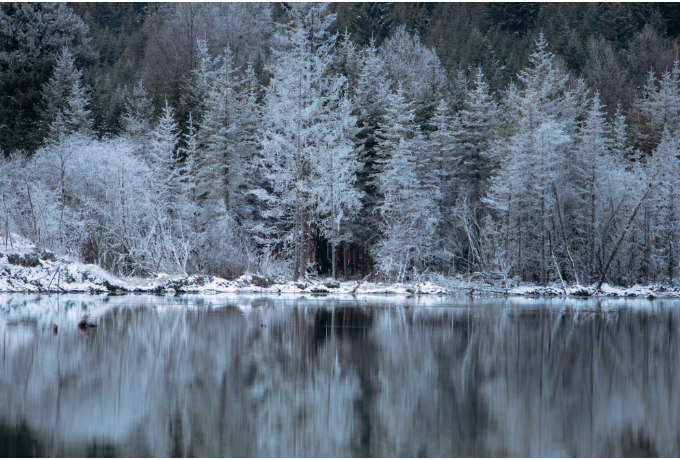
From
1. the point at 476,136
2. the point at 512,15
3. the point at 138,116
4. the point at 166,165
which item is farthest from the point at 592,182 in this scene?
the point at 512,15

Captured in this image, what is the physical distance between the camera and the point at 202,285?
1319 inches

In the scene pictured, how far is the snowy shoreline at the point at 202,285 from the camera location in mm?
29812

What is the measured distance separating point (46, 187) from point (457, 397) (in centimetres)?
3413

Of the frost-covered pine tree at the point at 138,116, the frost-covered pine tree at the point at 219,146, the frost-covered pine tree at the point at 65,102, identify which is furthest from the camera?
the frost-covered pine tree at the point at 138,116

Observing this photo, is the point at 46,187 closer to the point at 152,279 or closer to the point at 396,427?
the point at 152,279

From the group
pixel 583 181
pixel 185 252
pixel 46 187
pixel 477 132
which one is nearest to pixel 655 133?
pixel 583 181

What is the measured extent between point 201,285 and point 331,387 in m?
23.2

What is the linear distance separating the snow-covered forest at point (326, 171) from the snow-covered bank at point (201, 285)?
4.32 ft

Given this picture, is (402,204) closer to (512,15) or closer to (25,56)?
(25,56)

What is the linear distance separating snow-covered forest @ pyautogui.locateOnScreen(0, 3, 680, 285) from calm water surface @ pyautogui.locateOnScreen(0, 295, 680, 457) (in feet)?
58.4

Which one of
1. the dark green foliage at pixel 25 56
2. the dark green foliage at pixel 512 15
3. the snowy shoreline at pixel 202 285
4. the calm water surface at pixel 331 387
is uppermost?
the dark green foliage at pixel 512 15

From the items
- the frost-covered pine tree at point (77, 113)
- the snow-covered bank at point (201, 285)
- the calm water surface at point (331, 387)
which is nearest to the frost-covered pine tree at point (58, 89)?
the frost-covered pine tree at point (77, 113)

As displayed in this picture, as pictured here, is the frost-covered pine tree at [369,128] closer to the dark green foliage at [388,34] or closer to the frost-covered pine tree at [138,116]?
the dark green foliage at [388,34]

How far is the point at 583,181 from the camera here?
41.7m
